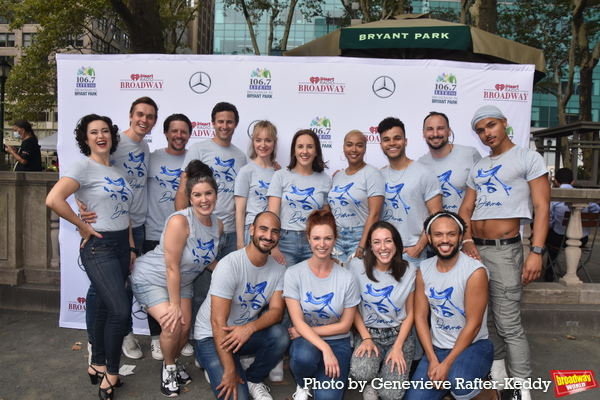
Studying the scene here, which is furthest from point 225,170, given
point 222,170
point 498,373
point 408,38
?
point 408,38

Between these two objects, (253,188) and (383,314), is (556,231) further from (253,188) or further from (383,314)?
(253,188)

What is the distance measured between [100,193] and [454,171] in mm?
2708

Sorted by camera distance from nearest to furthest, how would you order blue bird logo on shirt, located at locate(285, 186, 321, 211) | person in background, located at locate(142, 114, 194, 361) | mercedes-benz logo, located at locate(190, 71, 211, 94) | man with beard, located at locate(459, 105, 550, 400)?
man with beard, located at locate(459, 105, 550, 400) → blue bird logo on shirt, located at locate(285, 186, 321, 211) → person in background, located at locate(142, 114, 194, 361) → mercedes-benz logo, located at locate(190, 71, 211, 94)

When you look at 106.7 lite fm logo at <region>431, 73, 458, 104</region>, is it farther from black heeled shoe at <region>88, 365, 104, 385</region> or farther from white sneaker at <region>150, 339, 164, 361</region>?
black heeled shoe at <region>88, 365, 104, 385</region>

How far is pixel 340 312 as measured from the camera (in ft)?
9.55

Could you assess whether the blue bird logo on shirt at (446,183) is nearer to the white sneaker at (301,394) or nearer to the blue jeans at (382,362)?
the blue jeans at (382,362)

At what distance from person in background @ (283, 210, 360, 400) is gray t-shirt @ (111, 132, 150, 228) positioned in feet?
4.94

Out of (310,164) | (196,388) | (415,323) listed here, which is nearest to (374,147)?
(310,164)

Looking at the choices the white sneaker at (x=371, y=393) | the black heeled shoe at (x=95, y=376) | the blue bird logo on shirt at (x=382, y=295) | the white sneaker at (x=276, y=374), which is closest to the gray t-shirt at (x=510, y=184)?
the blue bird logo on shirt at (x=382, y=295)

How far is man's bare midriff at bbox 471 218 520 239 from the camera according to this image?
3016 millimetres

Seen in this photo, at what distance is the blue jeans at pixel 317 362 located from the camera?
9.18 ft

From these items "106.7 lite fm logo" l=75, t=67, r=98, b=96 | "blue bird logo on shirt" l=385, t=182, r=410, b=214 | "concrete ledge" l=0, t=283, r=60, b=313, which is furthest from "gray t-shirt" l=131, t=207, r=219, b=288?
"106.7 lite fm logo" l=75, t=67, r=98, b=96

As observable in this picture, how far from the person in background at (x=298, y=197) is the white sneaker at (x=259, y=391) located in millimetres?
904

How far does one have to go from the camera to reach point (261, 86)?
14.3 feet
